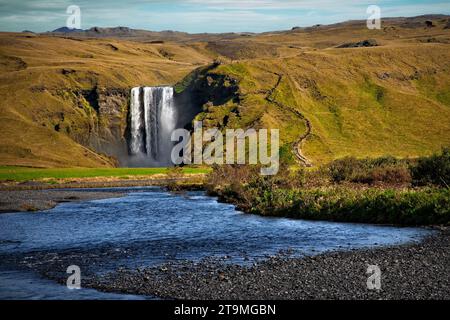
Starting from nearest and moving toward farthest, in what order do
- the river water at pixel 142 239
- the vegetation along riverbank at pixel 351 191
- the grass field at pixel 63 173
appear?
the river water at pixel 142 239
the vegetation along riverbank at pixel 351 191
the grass field at pixel 63 173

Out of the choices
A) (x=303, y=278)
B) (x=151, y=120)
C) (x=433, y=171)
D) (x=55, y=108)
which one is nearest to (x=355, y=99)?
(x=151, y=120)

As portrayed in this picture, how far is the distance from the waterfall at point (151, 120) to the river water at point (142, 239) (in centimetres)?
7923

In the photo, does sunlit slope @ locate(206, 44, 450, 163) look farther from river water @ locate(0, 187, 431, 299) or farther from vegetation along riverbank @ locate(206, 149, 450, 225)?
river water @ locate(0, 187, 431, 299)

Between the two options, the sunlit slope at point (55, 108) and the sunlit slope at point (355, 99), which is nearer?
the sunlit slope at point (355, 99)

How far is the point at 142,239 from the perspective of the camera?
1781 inches

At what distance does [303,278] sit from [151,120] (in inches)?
4491

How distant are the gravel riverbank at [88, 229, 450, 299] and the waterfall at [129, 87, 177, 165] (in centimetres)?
10665

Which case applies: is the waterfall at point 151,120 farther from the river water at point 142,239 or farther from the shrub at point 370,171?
the river water at point 142,239

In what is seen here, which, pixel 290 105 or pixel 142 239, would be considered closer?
pixel 142 239

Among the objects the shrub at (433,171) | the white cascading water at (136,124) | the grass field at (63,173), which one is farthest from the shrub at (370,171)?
the white cascading water at (136,124)

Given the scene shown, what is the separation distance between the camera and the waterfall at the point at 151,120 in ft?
466

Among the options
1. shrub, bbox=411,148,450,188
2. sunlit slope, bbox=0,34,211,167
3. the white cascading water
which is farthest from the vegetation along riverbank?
the white cascading water

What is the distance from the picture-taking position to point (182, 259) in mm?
37719

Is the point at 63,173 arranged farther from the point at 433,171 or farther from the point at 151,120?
the point at 433,171
